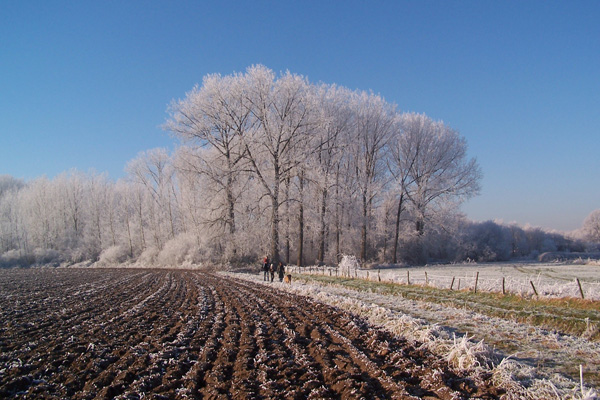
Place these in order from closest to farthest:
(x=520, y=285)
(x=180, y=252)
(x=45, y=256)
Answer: (x=520, y=285), (x=180, y=252), (x=45, y=256)

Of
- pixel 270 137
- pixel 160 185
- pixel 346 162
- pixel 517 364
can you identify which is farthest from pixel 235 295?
pixel 160 185

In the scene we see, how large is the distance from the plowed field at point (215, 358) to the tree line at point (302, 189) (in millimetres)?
19150

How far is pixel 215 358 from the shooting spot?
23.9 feet

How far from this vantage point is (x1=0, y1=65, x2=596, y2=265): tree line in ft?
102

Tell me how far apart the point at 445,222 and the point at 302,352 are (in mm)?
36614

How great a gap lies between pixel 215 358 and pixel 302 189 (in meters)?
26.9

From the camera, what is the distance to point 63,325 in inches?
420

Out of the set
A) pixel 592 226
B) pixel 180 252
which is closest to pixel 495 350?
pixel 180 252

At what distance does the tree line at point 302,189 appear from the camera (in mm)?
30984

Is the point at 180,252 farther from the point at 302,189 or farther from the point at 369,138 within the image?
the point at 369,138

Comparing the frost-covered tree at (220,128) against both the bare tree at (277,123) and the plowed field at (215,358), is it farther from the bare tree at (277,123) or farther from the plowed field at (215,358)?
the plowed field at (215,358)

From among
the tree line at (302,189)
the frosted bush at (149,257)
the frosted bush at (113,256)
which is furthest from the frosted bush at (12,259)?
the frosted bush at (149,257)

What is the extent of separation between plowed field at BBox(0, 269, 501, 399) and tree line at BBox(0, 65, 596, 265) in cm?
1915

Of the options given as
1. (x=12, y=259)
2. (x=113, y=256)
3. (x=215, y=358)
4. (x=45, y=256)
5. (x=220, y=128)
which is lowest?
(x=215, y=358)
